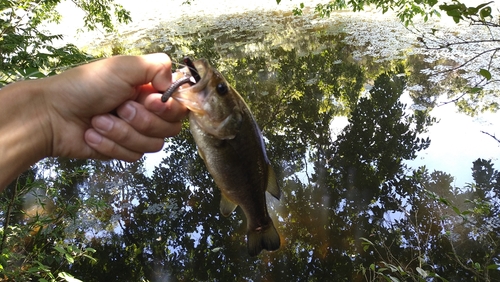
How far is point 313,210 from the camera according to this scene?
5359 millimetres

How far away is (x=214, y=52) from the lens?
1157 centimetres

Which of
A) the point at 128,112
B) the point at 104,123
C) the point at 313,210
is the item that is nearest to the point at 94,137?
the point at 104,123

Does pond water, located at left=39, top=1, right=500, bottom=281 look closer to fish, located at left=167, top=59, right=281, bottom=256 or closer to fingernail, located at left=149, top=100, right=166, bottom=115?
fish, located at left=167, top=59, right=281, bottom=256

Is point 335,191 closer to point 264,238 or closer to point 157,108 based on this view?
point 264,238

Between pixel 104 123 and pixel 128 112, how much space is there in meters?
0.12

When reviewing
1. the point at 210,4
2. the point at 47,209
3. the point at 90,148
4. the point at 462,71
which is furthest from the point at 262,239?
the point at 210,4

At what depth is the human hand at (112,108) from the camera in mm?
1577

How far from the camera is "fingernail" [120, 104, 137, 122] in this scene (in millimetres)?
1684

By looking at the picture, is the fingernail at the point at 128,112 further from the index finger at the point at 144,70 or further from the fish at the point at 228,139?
the fish at the point at 228,139

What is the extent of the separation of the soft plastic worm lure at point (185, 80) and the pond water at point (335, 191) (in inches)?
87.9

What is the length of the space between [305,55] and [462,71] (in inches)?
160

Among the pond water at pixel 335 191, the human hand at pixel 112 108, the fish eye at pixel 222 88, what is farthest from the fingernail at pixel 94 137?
the pond water at pixel 335 191

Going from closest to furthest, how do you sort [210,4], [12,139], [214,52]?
[12,139] → [214,52] → [210,4]

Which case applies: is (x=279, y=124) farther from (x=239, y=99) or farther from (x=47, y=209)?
(x=239, y=99)
